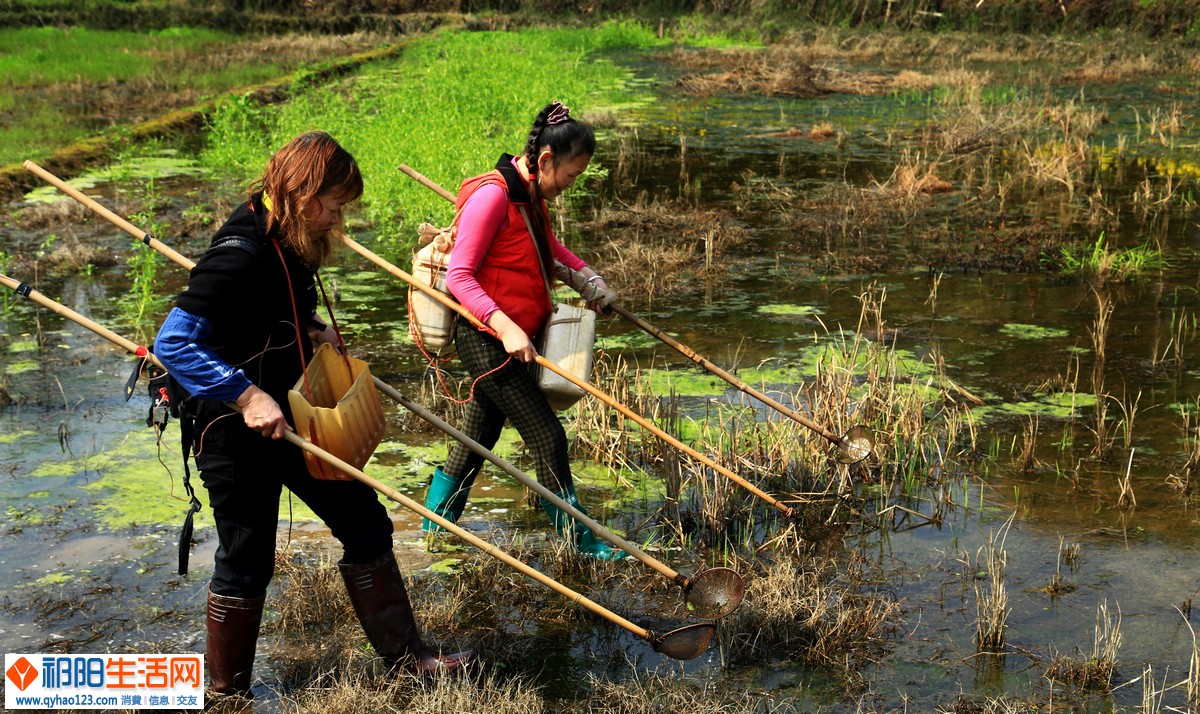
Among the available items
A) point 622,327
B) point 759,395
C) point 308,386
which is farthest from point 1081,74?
point 308,386

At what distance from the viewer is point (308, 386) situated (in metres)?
3.35

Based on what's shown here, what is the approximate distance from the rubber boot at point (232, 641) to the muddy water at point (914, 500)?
588 millimetres

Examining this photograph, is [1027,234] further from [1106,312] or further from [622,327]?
[622,327]

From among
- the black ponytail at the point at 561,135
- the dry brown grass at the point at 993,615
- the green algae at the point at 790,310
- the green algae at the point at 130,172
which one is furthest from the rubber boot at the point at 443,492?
the green algae at the point at 130,172

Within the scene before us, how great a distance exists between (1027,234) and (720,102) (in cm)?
1053

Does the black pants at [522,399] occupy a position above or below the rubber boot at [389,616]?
above

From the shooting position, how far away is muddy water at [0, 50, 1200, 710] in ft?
13.2

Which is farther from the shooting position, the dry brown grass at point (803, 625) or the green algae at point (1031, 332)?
the green algae at point (1031, 332)

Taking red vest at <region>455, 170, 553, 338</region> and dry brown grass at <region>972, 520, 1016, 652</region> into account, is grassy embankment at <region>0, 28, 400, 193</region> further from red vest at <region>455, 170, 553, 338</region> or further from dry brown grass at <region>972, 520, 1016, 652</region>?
dry brown grass at <region>972, 520, 1016, 652</region>

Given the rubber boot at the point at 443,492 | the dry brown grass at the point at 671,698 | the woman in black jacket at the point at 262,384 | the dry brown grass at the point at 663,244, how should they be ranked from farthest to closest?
the dry brown grass at the point at 663,244, the rubber boot at the point at 443,492, the dry brown grass at the point at 671,698, the woman in black jacket at the point at 262,384

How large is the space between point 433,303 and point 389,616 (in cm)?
121

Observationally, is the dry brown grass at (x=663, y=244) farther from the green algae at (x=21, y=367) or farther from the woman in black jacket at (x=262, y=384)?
the woman in black jacket at (x=262, y=384)

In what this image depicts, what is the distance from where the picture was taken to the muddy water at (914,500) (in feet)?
13.2

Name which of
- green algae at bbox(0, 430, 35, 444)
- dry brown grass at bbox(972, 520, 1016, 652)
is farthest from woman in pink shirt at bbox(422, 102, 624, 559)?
green algae at bbox(0, 430, 35, 444)
